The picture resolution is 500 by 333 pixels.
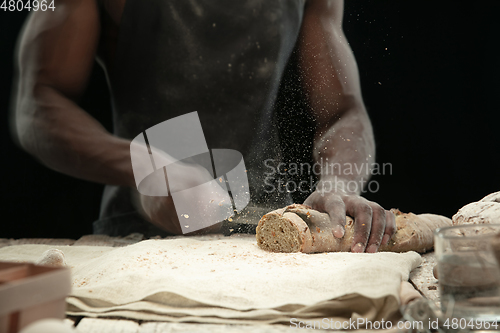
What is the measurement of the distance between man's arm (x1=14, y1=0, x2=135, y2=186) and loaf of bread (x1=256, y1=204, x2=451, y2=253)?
733 millimetres

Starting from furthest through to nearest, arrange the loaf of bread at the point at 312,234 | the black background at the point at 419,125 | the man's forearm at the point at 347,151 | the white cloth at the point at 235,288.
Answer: the black background at the point at 419,125, the man's forearm at the point at 347,151, the loaf of bread at the point at 312,234, the white cloth at the point at 235,288

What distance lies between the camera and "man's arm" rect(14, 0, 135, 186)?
165 centimetres

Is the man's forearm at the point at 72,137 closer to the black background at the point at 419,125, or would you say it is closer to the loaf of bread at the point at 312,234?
the black background at the point at 419,125

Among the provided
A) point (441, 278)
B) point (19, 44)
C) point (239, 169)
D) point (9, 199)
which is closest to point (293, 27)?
point (239, 169)

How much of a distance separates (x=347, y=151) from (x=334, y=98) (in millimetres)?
281

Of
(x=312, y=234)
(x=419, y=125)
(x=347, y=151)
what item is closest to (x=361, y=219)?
(x=312, y=234)

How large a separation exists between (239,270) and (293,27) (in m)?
1.35

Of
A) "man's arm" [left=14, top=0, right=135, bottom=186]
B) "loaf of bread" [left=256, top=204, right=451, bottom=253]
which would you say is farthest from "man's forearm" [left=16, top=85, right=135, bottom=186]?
"loaf of bread" [left=256, top=204, right=451, bottom=253]

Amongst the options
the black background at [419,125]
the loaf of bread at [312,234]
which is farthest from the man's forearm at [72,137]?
the loaf of bread at [312,234]

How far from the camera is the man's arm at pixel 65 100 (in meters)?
1.65

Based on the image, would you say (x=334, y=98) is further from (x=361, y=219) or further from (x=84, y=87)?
(x=84, y=87)

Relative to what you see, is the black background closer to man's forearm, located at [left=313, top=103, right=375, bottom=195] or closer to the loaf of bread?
man's forearm, located at [left=313, top=103, right=375, bottom=195]

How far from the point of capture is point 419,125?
1999 mm

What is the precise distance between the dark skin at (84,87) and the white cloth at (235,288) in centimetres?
59
